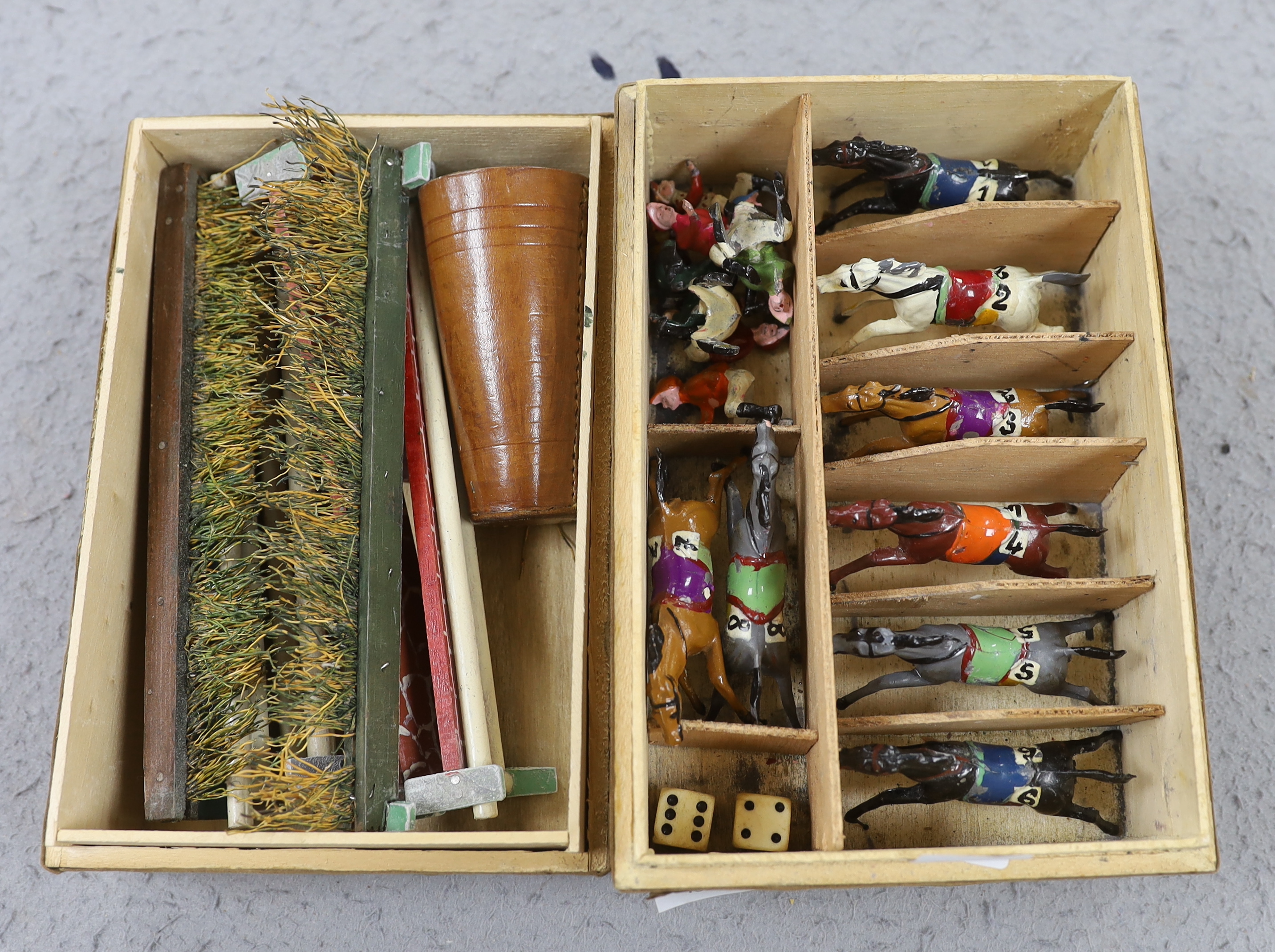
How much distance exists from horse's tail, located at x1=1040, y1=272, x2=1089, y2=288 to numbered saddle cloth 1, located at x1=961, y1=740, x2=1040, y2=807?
2.29ft

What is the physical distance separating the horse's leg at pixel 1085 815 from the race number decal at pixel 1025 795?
1.7 inches

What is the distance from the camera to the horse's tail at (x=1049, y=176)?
1.60 m

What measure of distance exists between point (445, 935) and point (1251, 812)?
4.18 ft

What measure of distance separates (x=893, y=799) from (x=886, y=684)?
0.15 m

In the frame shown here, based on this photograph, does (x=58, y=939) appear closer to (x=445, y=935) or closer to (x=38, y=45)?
(x=445, y=935)

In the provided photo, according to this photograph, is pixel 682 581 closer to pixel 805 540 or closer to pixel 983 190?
pixel 805 540

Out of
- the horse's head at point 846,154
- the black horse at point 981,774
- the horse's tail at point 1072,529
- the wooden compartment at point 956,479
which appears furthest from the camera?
the horse's head at point 846,154

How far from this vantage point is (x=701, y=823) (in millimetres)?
1326

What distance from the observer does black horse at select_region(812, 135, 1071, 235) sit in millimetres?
1527

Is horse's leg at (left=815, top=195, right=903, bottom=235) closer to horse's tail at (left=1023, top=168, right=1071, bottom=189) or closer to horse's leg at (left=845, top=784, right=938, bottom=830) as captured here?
horse's tail at (left=1023, top=168, right=1071, bottom=189)

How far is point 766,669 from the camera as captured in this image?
53.9 inches

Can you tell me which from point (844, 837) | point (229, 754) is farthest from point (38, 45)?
point (844, 837)

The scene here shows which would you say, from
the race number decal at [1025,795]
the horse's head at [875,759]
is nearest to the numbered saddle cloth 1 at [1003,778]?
the race number decal at [1025,795]

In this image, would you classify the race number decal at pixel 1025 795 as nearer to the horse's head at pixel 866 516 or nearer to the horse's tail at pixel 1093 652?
the horse's tail at pixel 1093 652
